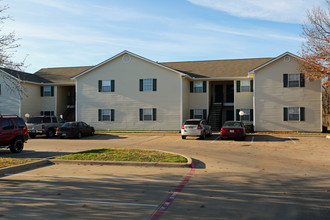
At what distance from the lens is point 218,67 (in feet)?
108

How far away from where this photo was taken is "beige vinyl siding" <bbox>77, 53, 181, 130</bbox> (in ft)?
97.2

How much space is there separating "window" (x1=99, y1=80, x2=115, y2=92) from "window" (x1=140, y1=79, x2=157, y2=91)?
3.08 meters

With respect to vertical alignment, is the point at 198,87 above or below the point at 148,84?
below

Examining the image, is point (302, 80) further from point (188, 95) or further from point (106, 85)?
point (106, 85)

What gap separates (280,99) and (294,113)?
1734 mm

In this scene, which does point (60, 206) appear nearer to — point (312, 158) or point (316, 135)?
point (312, 158)

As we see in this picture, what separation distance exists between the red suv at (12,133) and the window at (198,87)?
19.4 metres

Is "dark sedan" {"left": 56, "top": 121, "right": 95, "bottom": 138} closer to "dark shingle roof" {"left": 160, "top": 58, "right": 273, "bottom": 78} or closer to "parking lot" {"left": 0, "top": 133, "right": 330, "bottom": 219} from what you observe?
"dark shingle roof" {"left": 160, "top": 58, "right": 273, "bottom": 78}

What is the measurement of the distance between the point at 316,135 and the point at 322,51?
6.70 m

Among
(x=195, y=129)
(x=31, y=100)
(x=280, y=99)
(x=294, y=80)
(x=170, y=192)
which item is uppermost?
(x=294, y=80)

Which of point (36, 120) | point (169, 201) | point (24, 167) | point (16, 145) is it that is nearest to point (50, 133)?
point (36, 120)

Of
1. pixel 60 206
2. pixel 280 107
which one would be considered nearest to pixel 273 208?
pixel 60 206

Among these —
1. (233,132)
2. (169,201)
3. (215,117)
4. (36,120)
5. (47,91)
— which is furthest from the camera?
(47,91)

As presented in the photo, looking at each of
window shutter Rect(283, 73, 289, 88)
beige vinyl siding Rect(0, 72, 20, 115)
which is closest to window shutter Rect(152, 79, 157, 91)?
window shutter Rect(283, 73, 289, 88)
